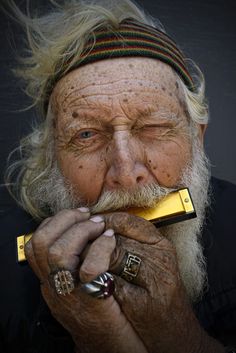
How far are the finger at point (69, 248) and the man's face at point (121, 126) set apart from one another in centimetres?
42

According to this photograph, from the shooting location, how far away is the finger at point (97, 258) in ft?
4.53

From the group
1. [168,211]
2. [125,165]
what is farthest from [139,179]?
[168,211]

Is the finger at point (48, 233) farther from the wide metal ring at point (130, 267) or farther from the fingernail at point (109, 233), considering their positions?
the wide metal ring at point (130, 267)

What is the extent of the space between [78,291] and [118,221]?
11.8 inches

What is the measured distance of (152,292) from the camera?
1576 millimetres

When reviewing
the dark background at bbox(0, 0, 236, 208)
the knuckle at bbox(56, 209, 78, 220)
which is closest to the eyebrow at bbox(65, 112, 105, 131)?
the knuckle at bbox(56, 209, 78, 220)

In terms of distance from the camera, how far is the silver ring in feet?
4.58

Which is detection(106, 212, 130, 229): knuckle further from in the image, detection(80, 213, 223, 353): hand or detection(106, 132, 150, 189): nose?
detection(106, 132, 150, 189): nose

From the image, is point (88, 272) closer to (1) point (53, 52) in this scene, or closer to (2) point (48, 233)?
(2) point (48, 233)

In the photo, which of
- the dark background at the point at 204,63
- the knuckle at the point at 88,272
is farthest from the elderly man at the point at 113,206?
the dark background at the point at 204,63

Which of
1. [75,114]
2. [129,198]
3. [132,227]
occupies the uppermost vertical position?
[75,114]

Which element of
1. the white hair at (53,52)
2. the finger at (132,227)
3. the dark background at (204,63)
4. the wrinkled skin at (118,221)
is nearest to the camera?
the wrinkled skin at (118,221)

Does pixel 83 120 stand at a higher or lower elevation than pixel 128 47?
lower

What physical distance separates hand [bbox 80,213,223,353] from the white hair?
2.84ft
